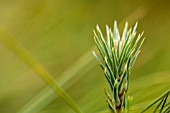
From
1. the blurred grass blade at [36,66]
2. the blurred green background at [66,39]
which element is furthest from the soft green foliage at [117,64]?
the blurred green background at [66,39]

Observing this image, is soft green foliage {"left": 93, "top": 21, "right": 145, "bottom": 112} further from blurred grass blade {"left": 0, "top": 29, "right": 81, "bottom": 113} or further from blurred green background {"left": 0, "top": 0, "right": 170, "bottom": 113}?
blurred green background {"left": 0, "top": 0, "right": 170, "bottom": 113}

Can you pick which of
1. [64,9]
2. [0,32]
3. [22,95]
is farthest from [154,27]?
[0,32]

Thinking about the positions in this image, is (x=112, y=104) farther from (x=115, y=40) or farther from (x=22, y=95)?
(x=22, y=95)

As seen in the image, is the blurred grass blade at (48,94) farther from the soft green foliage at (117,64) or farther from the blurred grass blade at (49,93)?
the soft green foliage at (117,64)

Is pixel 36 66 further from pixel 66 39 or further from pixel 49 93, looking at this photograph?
pixel 66 39

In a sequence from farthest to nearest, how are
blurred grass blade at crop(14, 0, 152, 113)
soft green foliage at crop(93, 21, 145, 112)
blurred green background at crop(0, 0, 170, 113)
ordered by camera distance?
blurred green background at crop(0, 0, 170, 113), blurred grass blade at crop(14, 0, 152, 113), soft green foliage at crop(93, 21, 145, 112)

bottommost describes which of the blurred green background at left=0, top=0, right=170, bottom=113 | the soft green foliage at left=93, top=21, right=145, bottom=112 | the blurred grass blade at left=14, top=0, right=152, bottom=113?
the soft green foliage at left=93, top=21, right=145, bottom=112

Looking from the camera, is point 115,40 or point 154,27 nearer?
point 115,40

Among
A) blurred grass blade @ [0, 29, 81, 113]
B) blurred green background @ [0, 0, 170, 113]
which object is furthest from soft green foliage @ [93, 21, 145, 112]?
blurred green background @ [0, 0, 170, 113]
